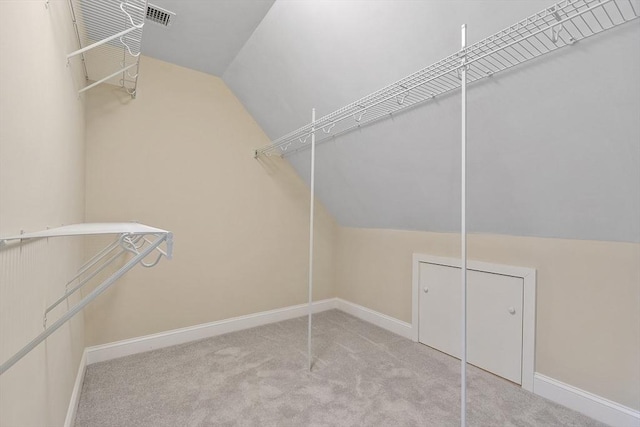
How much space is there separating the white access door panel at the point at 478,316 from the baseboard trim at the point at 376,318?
0.59 ft

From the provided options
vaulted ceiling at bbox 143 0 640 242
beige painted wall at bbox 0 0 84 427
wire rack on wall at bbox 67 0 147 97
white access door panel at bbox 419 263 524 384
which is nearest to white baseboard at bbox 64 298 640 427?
white access door panel at bbox 419 263 524 384

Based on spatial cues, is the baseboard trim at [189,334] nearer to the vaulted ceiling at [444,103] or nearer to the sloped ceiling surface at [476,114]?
the vaulted ceiling at [444,103]

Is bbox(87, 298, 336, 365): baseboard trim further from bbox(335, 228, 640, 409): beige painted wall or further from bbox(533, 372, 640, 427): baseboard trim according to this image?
bbox(533, 372, 640, 427): baseboard trim

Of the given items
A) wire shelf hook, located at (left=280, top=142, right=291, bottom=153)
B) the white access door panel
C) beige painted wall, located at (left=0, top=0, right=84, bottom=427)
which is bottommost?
the white access door panel

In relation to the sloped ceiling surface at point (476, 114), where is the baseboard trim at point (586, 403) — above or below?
below

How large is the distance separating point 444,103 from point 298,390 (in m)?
1.99

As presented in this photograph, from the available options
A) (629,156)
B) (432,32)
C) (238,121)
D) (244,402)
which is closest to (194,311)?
(244,402)

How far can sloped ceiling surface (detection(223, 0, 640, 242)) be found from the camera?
4.14 feet

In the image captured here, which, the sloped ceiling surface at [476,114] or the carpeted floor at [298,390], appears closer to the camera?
the sloped ceiling surface at [476,114]

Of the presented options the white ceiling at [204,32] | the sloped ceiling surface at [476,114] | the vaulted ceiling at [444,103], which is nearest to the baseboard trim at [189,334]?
the vaulted ceiling at [444,103]

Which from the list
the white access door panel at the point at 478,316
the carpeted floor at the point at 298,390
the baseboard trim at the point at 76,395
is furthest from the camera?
the white access door panel at the point at 478,316

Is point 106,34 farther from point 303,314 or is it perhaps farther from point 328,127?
point 303,314

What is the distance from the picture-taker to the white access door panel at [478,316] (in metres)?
2.03

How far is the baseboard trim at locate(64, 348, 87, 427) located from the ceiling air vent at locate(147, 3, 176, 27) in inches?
91.2
